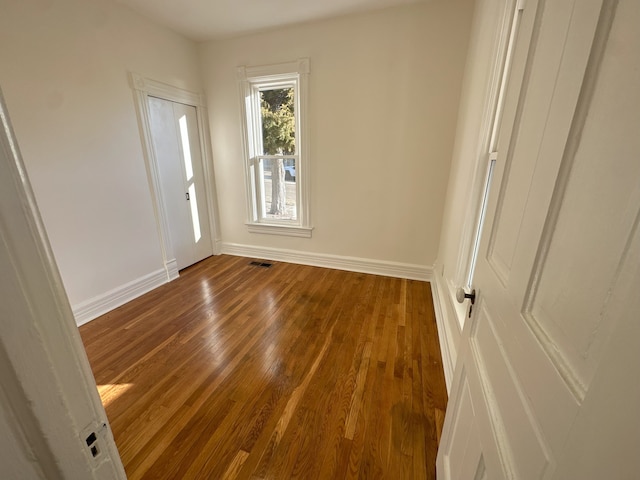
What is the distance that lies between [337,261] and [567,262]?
3.01m

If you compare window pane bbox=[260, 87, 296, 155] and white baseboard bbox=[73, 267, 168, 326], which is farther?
window pane bbox=[260, 87, 296, 155]

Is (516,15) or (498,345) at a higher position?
(516,15)

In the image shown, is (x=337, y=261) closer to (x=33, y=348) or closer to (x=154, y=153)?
(x=154, y=153)

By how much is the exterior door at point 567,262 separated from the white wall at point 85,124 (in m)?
2.93

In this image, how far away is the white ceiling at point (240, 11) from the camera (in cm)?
236

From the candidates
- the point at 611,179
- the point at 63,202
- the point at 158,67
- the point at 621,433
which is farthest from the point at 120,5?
the point at 621,433

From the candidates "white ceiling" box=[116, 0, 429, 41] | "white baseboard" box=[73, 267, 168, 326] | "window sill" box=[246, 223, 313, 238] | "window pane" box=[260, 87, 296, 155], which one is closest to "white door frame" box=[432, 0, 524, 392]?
"white ceiling" box=[116, 0, 429, 41]

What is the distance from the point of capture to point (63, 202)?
6.88 ft

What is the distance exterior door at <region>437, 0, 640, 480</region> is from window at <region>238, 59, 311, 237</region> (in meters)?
2.69

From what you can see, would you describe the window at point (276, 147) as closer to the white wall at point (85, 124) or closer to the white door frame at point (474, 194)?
the white wall at point (85, 124)

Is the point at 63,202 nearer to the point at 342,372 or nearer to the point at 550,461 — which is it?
the point at 342,372

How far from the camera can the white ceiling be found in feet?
7.75

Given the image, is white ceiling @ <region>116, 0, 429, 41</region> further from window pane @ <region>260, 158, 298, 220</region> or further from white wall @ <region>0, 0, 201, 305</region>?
window pane @ <region>260, 158, 298, 220</region>

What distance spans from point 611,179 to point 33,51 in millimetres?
3156
